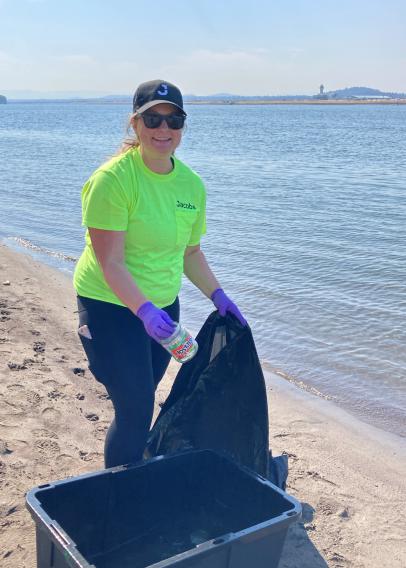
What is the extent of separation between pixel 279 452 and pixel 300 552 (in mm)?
1024

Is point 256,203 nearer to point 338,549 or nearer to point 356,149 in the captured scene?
point 338,549

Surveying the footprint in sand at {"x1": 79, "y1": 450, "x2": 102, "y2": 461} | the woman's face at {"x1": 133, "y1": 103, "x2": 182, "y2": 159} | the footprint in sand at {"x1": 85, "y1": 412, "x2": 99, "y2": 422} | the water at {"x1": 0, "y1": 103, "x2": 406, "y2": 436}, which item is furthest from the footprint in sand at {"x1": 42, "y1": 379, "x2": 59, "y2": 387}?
the woman's face at {"x1": 133, "y1": 103, "x2": 182, "y2": 159}

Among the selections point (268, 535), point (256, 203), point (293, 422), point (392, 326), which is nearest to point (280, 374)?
point (293, 422)

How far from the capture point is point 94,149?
1137 inches

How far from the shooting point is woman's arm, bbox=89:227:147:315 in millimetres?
2654

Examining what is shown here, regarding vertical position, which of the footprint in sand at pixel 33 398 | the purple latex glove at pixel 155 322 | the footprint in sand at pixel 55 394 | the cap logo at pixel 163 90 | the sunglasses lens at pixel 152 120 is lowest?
the footprint in sand at pixel 55 394

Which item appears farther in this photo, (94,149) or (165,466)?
(94,149)

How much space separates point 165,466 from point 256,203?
40.0 feet

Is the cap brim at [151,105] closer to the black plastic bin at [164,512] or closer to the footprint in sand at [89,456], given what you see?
the black plastic bin at [164,512]

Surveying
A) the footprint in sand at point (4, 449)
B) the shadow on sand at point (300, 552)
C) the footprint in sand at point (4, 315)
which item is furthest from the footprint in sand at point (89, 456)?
the footprint in sand at point (4, 315)

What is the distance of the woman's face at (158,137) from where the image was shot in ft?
9.05

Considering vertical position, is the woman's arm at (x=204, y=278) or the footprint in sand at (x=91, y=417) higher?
the woman's arm at (x=204, y=278)

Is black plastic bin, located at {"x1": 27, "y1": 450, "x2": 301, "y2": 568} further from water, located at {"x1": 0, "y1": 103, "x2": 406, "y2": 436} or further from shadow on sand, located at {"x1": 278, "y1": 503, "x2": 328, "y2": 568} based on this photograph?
water, located at {"x1": 0, "y1": 103, "x2": 406, "y2": 436}

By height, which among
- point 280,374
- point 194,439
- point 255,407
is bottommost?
point 280,374
